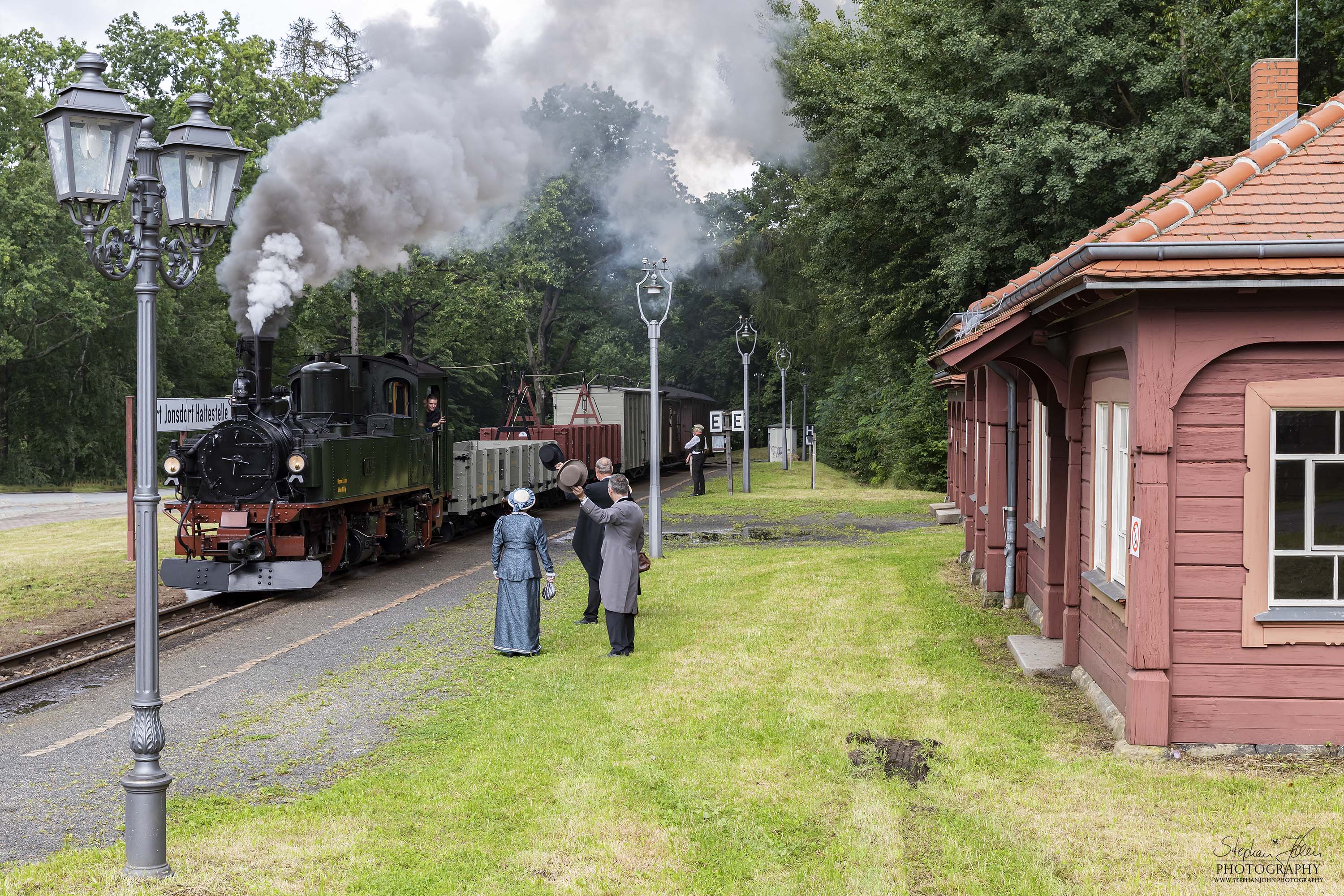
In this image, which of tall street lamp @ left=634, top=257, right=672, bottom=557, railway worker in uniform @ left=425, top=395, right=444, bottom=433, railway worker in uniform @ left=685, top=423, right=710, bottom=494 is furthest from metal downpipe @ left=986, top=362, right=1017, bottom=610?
railway worker in uniform @ left=685, top=423, right=710, bottom=494

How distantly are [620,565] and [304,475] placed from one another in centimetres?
540

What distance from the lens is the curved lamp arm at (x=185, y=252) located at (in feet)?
20.1

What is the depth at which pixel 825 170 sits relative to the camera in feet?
85.9

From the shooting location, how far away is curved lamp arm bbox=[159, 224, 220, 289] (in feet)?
20.1

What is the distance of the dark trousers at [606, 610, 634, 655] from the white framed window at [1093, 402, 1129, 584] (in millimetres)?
3896

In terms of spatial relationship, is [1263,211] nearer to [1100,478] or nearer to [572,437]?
[1100,478]

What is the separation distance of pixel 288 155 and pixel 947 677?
11253 mm

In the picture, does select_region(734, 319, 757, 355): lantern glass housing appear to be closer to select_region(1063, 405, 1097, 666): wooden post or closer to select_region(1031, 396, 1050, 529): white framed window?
select_region(1031, 396, 1050, 529): white framed window

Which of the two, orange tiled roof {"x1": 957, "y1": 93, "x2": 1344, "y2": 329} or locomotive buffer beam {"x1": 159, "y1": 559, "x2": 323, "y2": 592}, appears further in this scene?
locomotive buffer beam {"x1": 159, "y1": 559, "x2": 323, "y2": 592}

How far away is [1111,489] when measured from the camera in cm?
804

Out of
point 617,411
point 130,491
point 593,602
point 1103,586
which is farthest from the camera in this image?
point 617,411

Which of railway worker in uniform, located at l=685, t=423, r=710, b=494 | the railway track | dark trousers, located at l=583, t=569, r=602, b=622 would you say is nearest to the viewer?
the railway track

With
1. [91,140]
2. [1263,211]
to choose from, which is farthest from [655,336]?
[91,140]

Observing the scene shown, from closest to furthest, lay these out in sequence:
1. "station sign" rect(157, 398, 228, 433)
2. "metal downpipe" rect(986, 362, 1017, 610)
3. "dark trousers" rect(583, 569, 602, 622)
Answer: "dark trousers" rect(583, 569, 602, 622), "metal downpipe" rect(986, 362, 1017, 610), "station sign" rect(157, 398, 228, 433)
